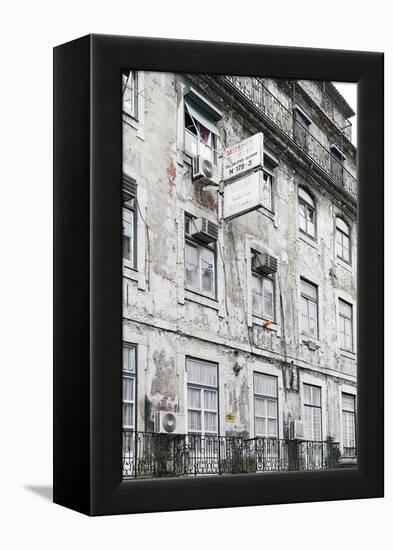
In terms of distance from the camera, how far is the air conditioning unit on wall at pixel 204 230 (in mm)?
8008

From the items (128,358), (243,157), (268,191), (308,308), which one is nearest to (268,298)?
(308,308)

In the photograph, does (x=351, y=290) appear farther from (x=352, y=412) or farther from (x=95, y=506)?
(x=95, y=506)

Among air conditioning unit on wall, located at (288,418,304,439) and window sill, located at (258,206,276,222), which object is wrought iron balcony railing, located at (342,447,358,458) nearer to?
air conditioning unit on wall, located at (288,418,304,439)

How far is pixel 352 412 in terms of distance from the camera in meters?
8.57

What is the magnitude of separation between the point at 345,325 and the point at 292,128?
1487 millimetres

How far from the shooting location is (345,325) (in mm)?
8609

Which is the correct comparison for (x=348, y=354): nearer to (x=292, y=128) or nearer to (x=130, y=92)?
(x=292, y=128)

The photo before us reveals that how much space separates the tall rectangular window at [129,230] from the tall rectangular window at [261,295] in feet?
3.26

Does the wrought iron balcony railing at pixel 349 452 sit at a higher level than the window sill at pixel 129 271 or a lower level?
lower

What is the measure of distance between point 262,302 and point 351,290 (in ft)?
2.48

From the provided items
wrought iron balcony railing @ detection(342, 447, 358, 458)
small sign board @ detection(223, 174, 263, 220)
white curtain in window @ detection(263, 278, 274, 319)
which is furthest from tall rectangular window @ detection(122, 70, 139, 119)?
wrought iron balcony railing @ detection(342, 447, 358, 458)

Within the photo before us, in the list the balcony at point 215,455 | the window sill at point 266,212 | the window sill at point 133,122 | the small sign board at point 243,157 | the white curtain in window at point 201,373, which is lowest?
the balcony at point 215,455

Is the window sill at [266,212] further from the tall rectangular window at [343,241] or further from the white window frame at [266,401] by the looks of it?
the white window frame at [266,401]

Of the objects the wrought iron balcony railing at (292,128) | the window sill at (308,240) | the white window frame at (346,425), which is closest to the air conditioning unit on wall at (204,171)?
the wrought iron balcony railing at (292,128)
